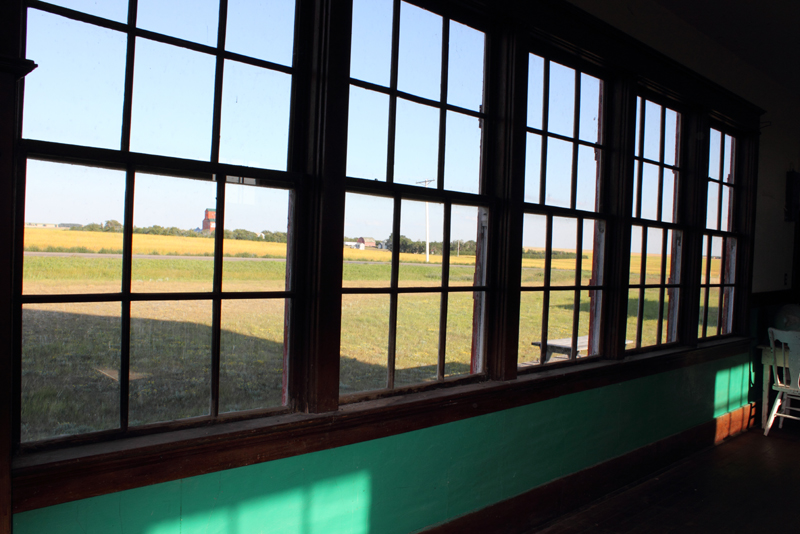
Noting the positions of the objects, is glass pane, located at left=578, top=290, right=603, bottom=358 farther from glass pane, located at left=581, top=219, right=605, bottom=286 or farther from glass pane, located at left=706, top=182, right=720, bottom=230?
glass pane, located at left=706, top=182, right=720, bottom=230

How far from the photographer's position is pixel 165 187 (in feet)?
5.49

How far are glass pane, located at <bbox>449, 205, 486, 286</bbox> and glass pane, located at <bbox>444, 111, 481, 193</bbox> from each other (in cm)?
12

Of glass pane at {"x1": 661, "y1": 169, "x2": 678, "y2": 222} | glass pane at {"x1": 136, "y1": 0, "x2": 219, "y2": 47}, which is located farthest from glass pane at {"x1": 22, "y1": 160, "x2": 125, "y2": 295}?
glass pane at {"x1": 661, "y1": 169, "x2": 678, "y2": 222}

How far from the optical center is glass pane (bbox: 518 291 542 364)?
2.89 m

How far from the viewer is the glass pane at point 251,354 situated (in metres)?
1.81

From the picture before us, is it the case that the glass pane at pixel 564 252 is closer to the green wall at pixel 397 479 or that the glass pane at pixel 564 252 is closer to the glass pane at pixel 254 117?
the green wall at pixel 397 479

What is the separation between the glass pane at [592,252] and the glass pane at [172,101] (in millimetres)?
2460

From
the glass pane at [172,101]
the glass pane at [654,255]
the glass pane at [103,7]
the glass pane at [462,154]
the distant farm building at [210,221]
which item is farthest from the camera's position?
the glass pane at [654,255]

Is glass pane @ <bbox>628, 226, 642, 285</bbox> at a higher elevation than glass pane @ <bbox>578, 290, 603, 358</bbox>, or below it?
higher

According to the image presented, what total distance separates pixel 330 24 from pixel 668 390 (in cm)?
359

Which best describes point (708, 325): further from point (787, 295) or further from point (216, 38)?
point (216, 38)

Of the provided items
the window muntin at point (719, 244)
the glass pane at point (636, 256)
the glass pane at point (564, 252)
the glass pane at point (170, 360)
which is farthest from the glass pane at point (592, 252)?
the glass pane at point (170, 360)

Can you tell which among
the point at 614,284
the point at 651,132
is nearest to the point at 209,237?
the point at 614,284

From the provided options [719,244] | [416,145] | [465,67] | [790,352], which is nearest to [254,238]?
[416,145]
